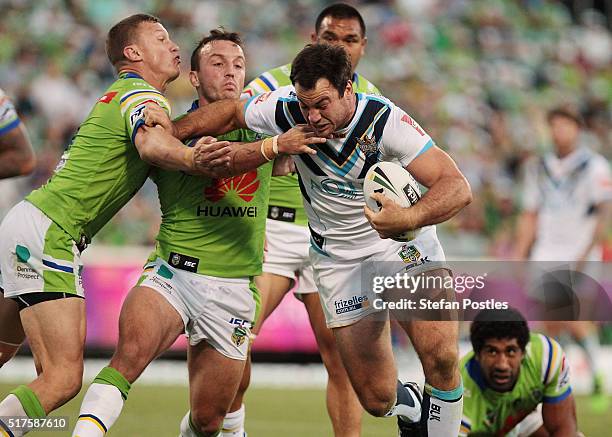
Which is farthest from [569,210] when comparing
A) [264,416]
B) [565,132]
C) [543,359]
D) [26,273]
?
[26,273]

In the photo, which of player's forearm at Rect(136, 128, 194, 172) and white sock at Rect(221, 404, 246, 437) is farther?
white sock at Rect(221, 404, 246, 437)

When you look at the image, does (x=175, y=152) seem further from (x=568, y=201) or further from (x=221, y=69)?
(x=568, y=201)

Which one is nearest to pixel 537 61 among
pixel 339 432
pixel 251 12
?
pixel 251 12

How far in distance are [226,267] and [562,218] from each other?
249 inches

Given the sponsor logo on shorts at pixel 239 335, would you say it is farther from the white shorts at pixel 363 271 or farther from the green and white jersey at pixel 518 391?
the green and white jersey at pixel 518 391

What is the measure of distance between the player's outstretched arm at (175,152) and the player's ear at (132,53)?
29.3 inches

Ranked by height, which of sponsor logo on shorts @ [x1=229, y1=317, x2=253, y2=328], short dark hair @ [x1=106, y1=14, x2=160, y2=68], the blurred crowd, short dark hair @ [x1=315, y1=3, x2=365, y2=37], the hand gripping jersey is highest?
the blurred crowd

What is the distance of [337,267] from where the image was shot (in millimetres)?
6746

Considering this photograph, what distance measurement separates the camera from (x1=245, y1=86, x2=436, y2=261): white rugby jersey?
617cm

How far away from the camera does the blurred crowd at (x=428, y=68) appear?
51.6ft

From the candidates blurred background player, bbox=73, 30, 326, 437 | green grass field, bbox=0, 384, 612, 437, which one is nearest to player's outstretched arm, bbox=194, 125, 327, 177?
blurred background player, bbox=73, 30, 326, 437

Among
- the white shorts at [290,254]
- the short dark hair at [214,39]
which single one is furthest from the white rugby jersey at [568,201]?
the short dark hair at [214,39]

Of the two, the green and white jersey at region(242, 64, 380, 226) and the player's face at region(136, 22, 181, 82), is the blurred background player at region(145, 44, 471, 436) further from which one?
the green and white jersey at region(242, 64, 380, 226)

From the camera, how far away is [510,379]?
7441 millimetres
